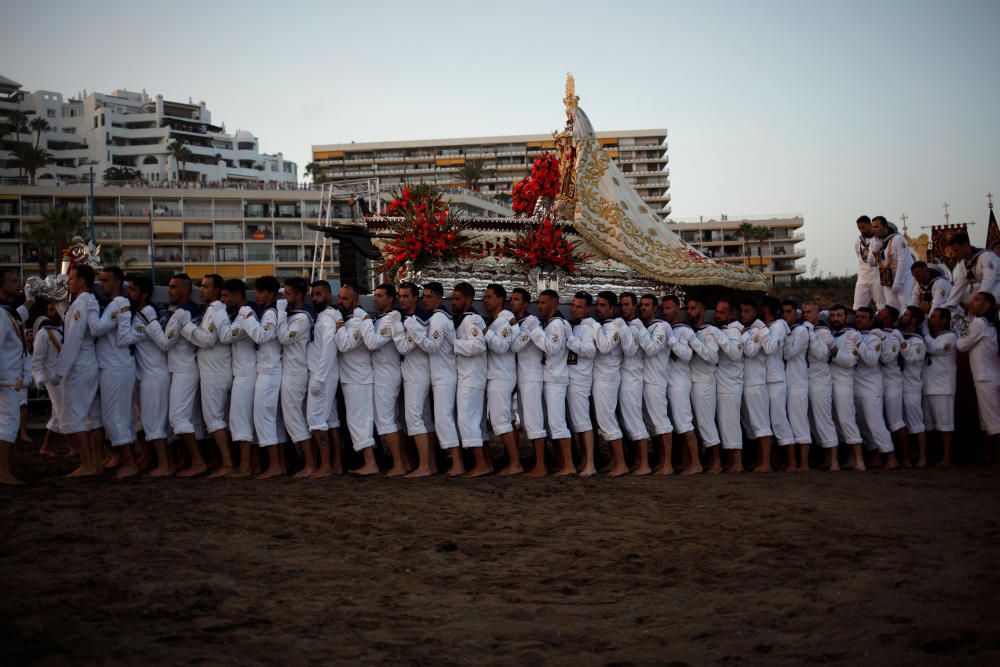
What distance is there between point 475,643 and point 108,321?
18.7 ft

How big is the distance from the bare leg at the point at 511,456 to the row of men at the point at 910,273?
18.0ft

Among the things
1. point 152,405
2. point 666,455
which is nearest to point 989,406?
point 666,455

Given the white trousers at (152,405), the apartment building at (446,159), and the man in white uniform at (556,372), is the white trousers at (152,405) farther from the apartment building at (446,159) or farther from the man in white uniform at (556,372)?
the apartment building at (446,159)

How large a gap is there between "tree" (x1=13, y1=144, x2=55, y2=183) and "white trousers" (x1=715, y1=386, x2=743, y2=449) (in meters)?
83.8

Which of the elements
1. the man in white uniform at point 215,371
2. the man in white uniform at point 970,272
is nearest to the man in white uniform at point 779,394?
the man in white uniform at point 970,272

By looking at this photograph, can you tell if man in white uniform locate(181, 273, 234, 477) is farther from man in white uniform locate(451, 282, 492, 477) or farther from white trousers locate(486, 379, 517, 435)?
white trousers locate(486, 379, 517, 435)

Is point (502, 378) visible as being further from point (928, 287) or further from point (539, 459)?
point (928, 287)

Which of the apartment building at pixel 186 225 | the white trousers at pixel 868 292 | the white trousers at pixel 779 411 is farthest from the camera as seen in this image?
the apartment building at pixel 186 225

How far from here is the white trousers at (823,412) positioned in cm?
898

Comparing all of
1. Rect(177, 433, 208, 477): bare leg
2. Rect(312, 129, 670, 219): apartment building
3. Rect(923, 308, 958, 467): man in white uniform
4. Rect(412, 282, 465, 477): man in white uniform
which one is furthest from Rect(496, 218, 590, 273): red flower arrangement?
Rect(312, 129, 670, 219): apartment building

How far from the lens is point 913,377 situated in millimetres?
9391

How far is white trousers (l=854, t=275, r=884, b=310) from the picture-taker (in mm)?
11211

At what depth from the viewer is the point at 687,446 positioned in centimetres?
881

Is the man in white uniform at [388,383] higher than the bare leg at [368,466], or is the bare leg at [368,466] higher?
the man in white uniform at [388,383]
